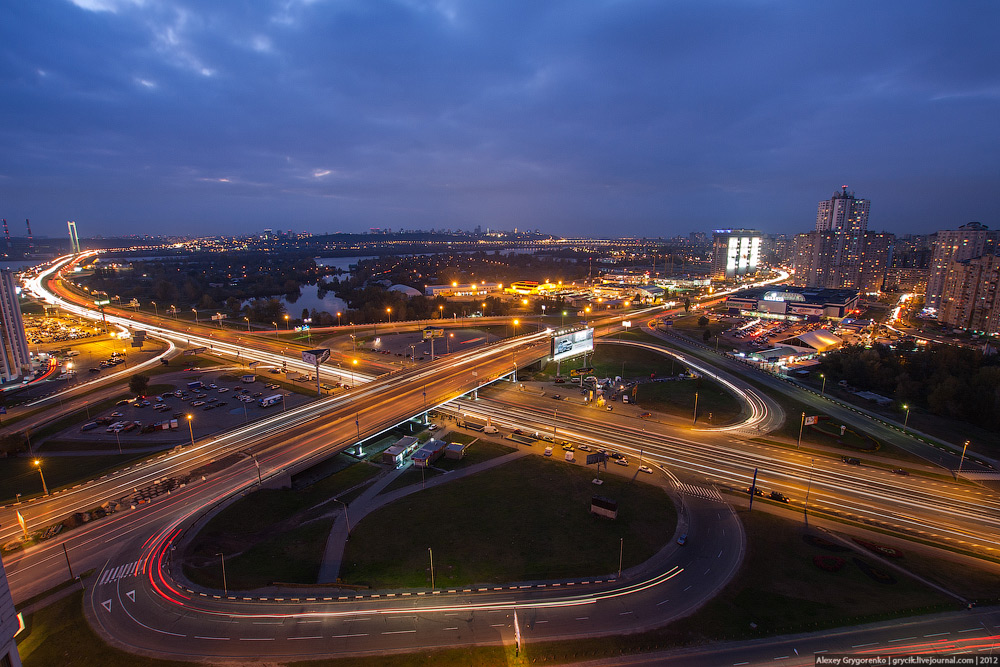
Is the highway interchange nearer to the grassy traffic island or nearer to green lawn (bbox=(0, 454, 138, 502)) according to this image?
the grassy traffic island

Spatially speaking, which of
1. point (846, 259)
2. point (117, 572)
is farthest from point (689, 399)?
point (846, 259)

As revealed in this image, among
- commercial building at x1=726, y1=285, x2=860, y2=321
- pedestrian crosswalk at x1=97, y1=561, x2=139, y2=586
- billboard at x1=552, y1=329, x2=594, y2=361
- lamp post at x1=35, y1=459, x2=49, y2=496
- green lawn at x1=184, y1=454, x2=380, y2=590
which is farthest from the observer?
commercial building at x1=726, y1=285, x2=860, y2=321

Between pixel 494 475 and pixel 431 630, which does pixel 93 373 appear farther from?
pixel 431 630

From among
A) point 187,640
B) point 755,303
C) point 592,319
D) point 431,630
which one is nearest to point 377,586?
point 431,630

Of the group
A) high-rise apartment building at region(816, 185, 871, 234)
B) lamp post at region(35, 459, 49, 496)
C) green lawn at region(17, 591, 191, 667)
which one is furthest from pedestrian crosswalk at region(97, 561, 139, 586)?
high-rise apartment building at region(816, 185, 871, 234)

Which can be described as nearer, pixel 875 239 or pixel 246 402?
pixel 246 402
